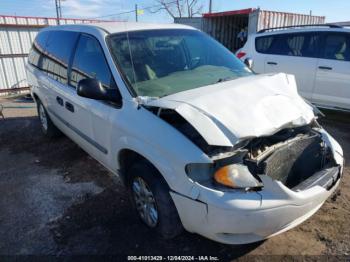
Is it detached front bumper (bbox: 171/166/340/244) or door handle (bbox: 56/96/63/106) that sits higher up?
door handle (bbox: 56/96/63/106)

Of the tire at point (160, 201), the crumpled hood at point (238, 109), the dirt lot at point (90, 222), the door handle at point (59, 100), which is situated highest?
the crumpled hood at point (238, 109)

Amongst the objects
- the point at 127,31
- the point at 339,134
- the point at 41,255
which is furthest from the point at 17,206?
the point at 339,134

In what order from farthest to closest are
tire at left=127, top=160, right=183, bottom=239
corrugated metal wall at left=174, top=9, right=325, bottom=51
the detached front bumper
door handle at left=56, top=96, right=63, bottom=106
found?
1. corrugated metal wall at left=174, top=9, right=325, bottom=51
2. door handle at left=56, top=96, right=63, bottom=106
3. tire at left=127, top=160, right=183, bottom=239
4. the detached front bumper

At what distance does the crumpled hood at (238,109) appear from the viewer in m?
2.05

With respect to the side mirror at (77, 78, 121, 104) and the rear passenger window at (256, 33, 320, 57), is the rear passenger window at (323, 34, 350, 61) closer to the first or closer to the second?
the rear passenger window at (256, 33, 320, 57)

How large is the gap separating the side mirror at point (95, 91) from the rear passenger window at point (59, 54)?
113 cm

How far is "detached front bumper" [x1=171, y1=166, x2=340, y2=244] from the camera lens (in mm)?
1907

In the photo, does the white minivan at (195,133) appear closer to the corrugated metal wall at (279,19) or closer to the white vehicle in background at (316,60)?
the white vehicle in background at (316,60)

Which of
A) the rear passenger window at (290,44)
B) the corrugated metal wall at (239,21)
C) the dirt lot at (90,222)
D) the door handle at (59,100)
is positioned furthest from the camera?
the corrugated metal wall at (239,21)

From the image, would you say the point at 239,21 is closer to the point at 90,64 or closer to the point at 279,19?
the point at 279,19

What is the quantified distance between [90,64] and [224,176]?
6.29 feet

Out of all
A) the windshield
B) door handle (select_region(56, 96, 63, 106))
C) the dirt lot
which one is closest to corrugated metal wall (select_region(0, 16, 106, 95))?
the dirt lot

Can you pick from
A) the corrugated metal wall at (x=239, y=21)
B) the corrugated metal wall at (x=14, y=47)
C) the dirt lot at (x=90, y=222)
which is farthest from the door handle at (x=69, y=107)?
the corrugated metal wall at (x=239, y=21)

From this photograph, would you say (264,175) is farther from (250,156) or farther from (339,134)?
(339,134)
